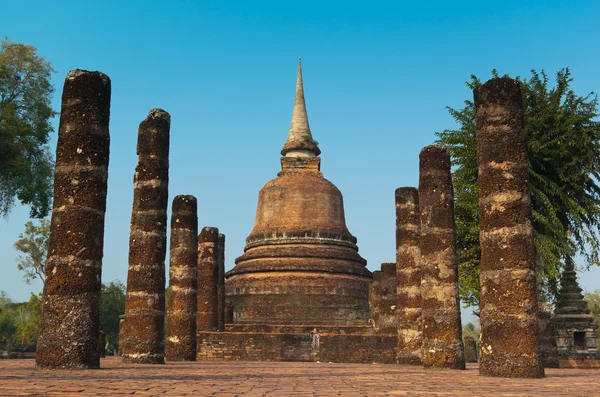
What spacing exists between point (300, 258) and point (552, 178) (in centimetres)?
1213

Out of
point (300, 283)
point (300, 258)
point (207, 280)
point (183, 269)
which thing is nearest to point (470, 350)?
point (300, 283)

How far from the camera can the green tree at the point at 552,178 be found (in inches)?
875

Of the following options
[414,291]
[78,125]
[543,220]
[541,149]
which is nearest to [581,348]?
[543,220]

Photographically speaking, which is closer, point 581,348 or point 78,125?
point 78,125

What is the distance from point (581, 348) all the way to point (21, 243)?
32.0 metres

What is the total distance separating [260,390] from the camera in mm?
6957

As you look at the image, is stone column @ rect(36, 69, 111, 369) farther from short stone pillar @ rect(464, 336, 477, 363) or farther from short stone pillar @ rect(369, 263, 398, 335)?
short stone pillar @ rect(464, 336, 477, 363)

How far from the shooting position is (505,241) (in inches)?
409

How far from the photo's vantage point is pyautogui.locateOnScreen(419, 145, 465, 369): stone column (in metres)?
14.2

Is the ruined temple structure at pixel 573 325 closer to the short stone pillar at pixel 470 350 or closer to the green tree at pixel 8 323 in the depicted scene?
the short stone pillar at pixel 470 350

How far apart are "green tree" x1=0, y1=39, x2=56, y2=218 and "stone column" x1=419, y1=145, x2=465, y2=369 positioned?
16664mm

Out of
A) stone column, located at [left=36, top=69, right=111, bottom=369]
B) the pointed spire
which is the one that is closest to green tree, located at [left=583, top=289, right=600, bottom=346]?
the pointed spire

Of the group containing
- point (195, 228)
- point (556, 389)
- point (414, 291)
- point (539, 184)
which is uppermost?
point (539, 184)

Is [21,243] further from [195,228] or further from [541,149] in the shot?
[541,149]
